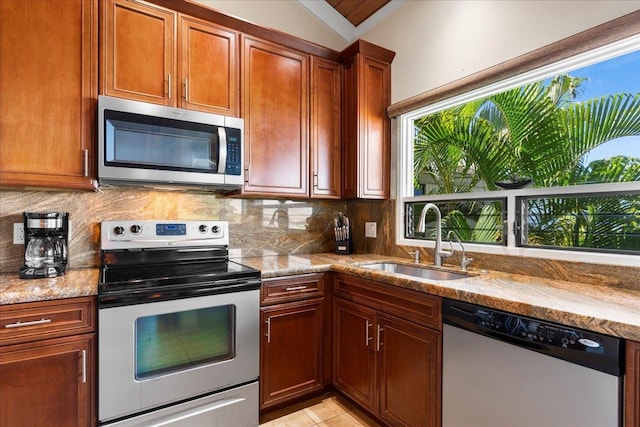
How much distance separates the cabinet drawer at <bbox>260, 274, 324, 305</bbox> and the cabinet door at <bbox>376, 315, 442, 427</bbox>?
0.48m

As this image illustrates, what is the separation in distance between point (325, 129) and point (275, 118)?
0.43 m

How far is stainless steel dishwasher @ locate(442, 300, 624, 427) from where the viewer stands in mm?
1029

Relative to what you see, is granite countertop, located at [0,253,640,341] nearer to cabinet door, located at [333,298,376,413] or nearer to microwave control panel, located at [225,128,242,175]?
cabinet door, located at [333,298,376,413]

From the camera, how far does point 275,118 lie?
7.76ft

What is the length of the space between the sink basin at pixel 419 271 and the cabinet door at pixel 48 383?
5.28 ft

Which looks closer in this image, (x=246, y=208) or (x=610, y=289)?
(x=610, y=289)

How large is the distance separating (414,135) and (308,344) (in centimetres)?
173

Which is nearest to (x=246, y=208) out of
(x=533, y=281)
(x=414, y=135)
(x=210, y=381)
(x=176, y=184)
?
(x=176, y=184)

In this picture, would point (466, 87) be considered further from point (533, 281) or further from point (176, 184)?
point (176, 184)

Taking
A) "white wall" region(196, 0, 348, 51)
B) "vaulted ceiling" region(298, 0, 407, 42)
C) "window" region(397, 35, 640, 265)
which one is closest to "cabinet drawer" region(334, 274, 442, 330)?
"window" region(397, 35, 640, 265)

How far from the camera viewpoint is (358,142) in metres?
2.50

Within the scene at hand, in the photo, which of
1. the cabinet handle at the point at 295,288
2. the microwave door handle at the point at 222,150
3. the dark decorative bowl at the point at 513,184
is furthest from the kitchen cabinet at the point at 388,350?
the microwave door handle at the point at 222,150

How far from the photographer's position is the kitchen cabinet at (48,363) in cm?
134

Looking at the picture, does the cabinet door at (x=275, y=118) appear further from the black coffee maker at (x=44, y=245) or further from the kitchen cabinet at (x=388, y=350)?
the black coffee maker at (x=44, y=245)
